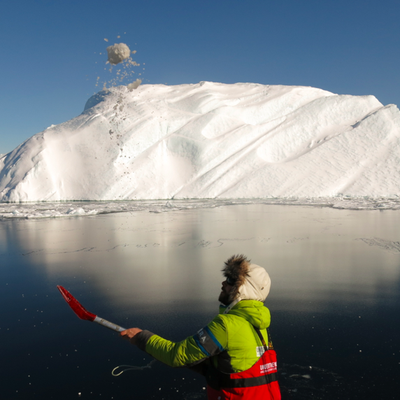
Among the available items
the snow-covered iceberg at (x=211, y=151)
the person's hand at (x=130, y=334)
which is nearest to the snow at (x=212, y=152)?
the snow-covered iceberg at (x=211, y=151)

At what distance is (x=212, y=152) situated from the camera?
126 feet

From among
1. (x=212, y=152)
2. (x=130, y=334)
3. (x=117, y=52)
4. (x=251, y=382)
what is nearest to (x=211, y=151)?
(x=212, y=152)

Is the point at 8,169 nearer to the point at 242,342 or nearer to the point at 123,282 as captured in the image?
the point at 123,282

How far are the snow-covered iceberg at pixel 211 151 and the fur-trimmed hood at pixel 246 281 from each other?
30.8 meters

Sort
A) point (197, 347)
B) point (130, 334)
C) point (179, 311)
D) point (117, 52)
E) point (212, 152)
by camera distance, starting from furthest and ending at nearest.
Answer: point (212, 152) → point (117, 52) → point (179, 311) → point (130, 334) → point (197, 347)

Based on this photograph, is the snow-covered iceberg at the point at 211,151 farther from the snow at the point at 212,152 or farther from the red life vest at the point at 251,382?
the red life vest at the point at 251,382

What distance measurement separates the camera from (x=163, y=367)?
10.1ft

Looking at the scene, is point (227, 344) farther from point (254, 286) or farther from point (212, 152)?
point (212, 152)

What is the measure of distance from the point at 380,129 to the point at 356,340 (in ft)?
130

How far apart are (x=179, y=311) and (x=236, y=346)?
2656 mm

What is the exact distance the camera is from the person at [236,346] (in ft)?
5.16

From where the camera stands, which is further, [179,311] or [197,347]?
[179,311]

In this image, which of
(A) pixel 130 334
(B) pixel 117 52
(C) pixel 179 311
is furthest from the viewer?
(B) pixel 117 52

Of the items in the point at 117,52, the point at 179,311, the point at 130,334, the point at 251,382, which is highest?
the point at 117,52
